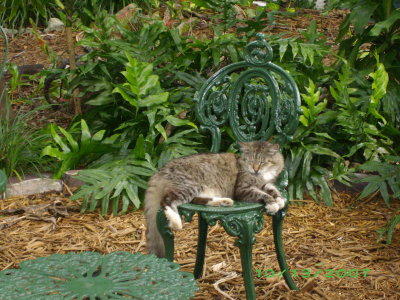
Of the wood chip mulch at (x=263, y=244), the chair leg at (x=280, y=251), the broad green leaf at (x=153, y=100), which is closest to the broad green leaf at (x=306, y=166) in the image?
the wood chip mulch at (x=263, y=244)

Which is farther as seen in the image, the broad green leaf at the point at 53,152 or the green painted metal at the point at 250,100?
the broad green leaf at the point at 53,152

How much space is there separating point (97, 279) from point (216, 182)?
1497 millimetres

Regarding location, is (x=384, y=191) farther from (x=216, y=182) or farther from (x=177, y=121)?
(x=177, y=121)

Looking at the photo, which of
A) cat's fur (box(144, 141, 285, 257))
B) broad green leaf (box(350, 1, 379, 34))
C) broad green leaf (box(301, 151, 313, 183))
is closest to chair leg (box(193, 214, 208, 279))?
cat's fur (box(144, 141, 285, 257))

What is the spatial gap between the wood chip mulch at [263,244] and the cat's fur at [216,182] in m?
0.68

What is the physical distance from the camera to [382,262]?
473 cm

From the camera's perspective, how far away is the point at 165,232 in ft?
12.6

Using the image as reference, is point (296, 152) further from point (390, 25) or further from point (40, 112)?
point (40, 112)

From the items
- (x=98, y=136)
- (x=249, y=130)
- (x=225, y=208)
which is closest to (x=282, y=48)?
(x=249, y=130)

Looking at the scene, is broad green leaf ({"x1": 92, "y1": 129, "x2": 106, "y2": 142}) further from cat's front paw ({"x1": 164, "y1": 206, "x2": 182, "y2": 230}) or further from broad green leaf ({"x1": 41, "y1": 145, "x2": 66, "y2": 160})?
cat's front paw ({"x1": 164, "y1": 206, "x2": 182, "y2": 230})

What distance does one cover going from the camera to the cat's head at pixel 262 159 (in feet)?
13.9

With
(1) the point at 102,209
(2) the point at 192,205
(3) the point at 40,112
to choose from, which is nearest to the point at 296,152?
(1) the point at 102,209

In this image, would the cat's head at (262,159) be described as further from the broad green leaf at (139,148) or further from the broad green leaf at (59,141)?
the broad green leaf at (59,141)

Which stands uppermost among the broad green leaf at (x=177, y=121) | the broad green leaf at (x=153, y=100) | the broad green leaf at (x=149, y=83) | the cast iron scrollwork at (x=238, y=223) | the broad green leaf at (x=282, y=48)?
the broad green leaf at (x=282, y=48)
